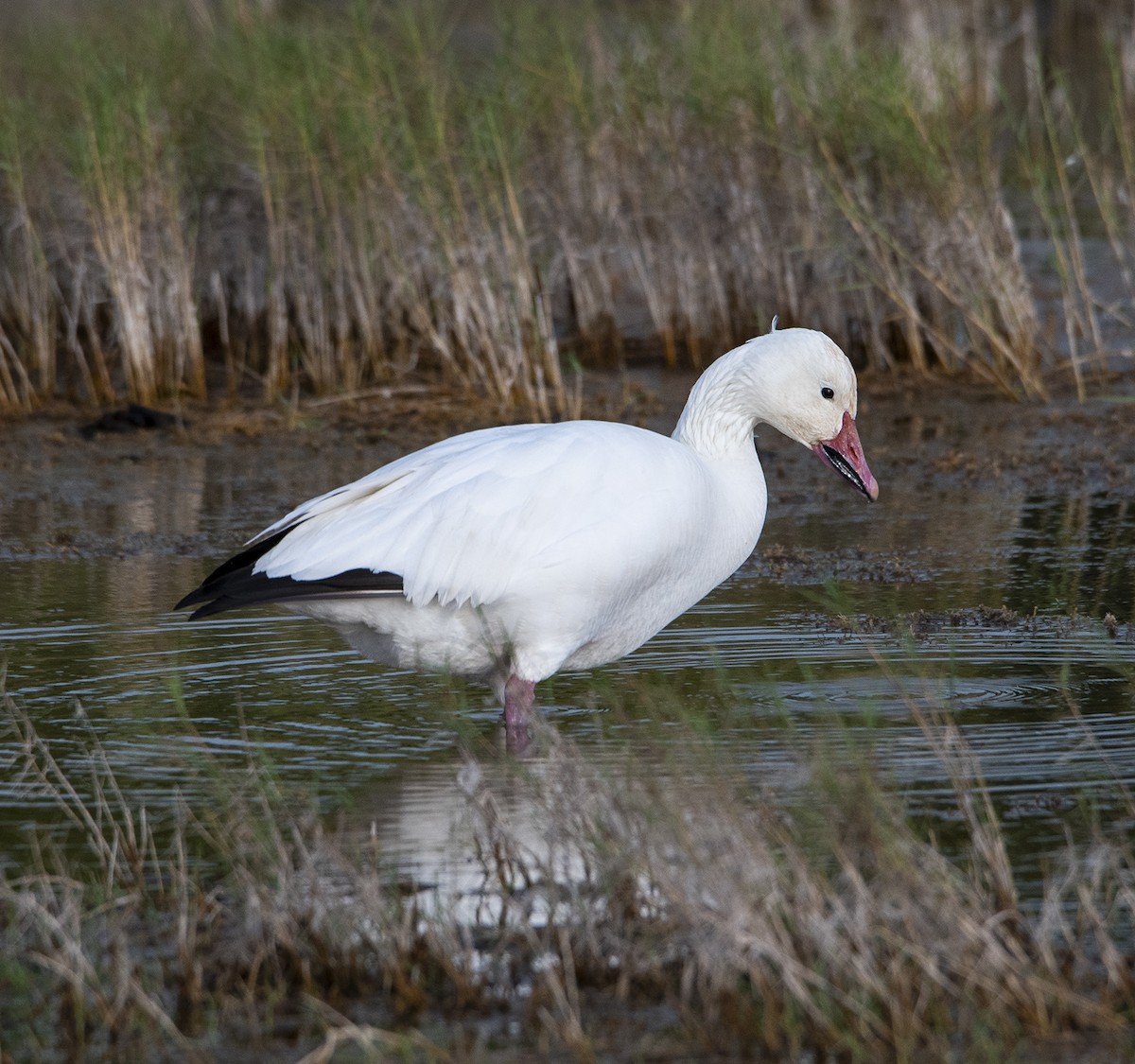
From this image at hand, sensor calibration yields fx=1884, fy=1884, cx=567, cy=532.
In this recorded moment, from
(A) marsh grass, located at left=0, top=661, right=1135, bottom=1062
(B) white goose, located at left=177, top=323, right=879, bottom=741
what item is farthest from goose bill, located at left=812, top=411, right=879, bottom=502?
(A) marsh grass, located at left=0, top=661, right=1135, bottom=1062

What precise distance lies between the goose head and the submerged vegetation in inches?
176

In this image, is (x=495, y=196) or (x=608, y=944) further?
(x=495, y=196)

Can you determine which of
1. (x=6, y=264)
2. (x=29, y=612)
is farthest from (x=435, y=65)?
(x=29, y=612)

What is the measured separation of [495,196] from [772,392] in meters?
4.70

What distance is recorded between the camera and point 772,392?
555 cm

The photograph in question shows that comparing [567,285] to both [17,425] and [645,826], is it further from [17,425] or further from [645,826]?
[645,826]

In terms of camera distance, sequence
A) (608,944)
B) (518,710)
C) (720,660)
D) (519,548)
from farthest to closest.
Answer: (720,660), (518,710), (519,548), (608,944)

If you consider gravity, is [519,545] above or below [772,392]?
below

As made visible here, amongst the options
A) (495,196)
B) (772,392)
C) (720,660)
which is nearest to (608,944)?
(772,392)

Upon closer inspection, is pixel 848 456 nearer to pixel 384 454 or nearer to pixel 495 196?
pixel 495 196

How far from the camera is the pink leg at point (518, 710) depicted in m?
5.30

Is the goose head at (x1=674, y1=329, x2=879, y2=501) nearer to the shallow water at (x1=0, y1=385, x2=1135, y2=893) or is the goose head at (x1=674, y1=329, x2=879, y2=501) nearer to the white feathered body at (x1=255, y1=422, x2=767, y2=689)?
the white feathered body at (x1=255, y1=422, x2=767, y2=689)

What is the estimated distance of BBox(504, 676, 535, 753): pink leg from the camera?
5.30 meters

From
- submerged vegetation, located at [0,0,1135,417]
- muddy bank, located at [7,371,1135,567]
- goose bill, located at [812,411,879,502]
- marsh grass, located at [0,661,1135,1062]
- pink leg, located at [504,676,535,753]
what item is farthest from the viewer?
submerged vegetation, located at [0,0,1135,417]
